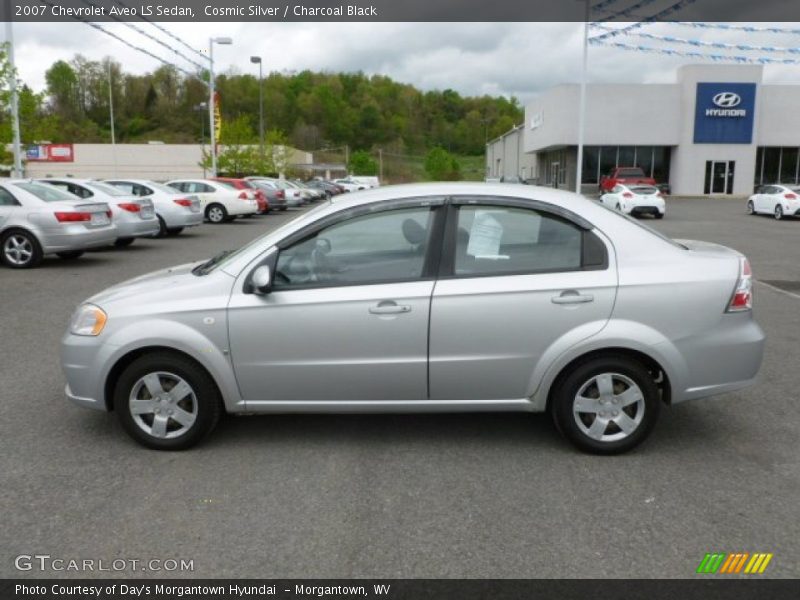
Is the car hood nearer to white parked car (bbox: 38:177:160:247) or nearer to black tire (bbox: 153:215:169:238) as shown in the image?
white parked car (bbox: 38:177:160:247)

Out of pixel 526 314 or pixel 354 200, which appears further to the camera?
pixel 354 200

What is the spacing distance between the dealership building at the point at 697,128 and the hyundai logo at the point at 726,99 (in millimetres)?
60

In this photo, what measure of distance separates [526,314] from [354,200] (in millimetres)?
1273

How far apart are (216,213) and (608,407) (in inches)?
887

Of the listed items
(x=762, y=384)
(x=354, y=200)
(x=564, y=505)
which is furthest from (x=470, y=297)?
(x=762, y=384)

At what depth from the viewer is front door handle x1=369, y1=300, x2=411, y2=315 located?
430cm

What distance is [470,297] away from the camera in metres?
4.31

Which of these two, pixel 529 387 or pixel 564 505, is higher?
pixel 529 387

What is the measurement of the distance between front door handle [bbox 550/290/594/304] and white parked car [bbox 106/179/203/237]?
1628cm

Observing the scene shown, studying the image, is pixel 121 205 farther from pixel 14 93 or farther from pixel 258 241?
pixel 258 241

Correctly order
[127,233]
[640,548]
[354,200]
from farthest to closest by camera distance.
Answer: [127,233]
[354,200]
[640,548]

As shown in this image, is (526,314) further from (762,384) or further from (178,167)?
(178,167)

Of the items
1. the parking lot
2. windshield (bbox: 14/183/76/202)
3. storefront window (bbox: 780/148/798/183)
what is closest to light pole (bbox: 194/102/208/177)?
storefront window (bbox: 780/148/798/183)

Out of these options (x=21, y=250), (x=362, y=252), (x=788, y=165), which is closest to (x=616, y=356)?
(x=362, y=252)
